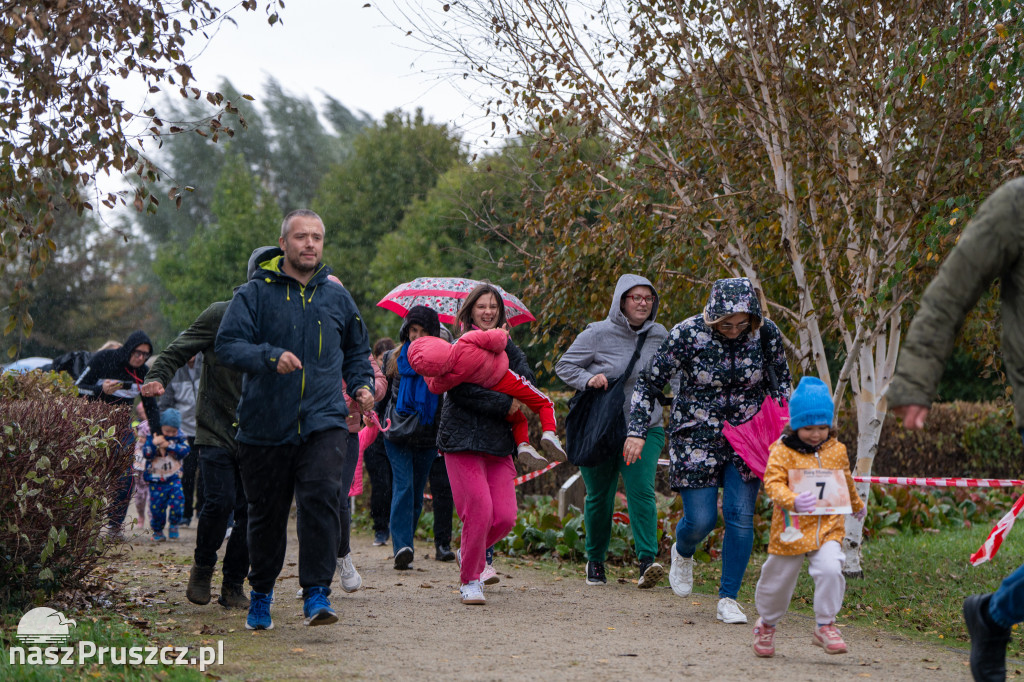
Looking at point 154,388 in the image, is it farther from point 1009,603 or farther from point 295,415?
point 1009,603

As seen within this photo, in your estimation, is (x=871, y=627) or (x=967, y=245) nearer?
(x=967, y=245)

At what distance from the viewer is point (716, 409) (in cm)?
612

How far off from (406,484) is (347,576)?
4.41 ft

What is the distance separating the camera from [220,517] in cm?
620

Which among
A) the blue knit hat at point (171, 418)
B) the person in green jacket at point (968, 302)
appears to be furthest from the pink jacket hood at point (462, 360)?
the blue knit hat at point (171, 418)

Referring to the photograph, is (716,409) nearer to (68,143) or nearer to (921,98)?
(921,98)

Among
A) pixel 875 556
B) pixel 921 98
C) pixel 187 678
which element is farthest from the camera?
pixel 875 556

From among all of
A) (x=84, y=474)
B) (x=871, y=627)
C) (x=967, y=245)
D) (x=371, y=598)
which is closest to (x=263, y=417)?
(x=84, y=474)

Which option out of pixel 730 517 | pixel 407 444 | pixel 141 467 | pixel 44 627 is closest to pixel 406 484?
pixel 407 444

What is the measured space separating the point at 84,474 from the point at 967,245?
4295 mm

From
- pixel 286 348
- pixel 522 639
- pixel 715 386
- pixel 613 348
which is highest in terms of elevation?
pixel 613 348

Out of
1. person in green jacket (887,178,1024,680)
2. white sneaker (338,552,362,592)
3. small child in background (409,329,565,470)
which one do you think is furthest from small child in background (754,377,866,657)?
white sneaker (338,552,362,592)

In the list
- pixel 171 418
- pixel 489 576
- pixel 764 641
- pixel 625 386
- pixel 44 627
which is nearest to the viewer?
pixel 44 627

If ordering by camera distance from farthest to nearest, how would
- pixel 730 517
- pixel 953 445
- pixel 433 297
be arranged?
pixel 953 445 → pixel 433 297 → pixel 730 517
